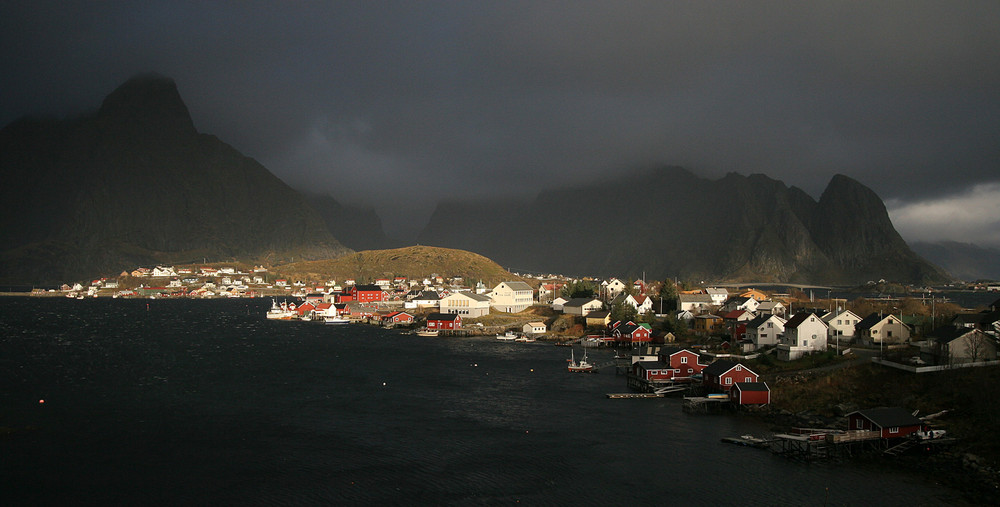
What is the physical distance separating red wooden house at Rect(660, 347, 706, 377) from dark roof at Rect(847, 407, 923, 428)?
14.4 m

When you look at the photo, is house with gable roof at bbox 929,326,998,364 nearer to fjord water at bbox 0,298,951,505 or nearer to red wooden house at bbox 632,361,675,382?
fjord water at bbox 0,298,951,505

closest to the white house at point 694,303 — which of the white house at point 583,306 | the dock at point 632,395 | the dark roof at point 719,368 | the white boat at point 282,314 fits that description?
the white house at point 583,306

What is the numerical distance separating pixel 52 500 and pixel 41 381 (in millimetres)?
24649

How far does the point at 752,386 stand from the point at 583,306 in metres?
43.8

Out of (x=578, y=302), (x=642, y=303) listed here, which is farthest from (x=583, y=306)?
(x=642, y=303)

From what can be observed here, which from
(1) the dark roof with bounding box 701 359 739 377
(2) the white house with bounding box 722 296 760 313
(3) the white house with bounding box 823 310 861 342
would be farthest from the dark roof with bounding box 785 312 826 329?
(2) the white house with bounding box 722 296 760 313

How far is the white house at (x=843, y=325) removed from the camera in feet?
155

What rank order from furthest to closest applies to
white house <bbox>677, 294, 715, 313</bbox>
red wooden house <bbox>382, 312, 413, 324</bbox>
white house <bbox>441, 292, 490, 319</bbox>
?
red wooden house <bbox>382, 312, 413, 324</bbox>, white house <bbox>441, 292, 490, 319</bbox>, white house <bbox>677, 294, 715, 313</bbox>

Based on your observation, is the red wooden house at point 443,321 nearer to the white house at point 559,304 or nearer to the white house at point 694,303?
the white house at point 559,304

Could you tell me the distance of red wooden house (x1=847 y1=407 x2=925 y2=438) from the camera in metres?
26.8

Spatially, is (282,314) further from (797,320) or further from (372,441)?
(797,320)

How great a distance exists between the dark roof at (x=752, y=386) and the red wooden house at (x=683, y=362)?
688cm

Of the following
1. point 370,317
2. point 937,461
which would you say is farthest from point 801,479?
point 370,317

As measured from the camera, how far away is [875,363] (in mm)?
36688
